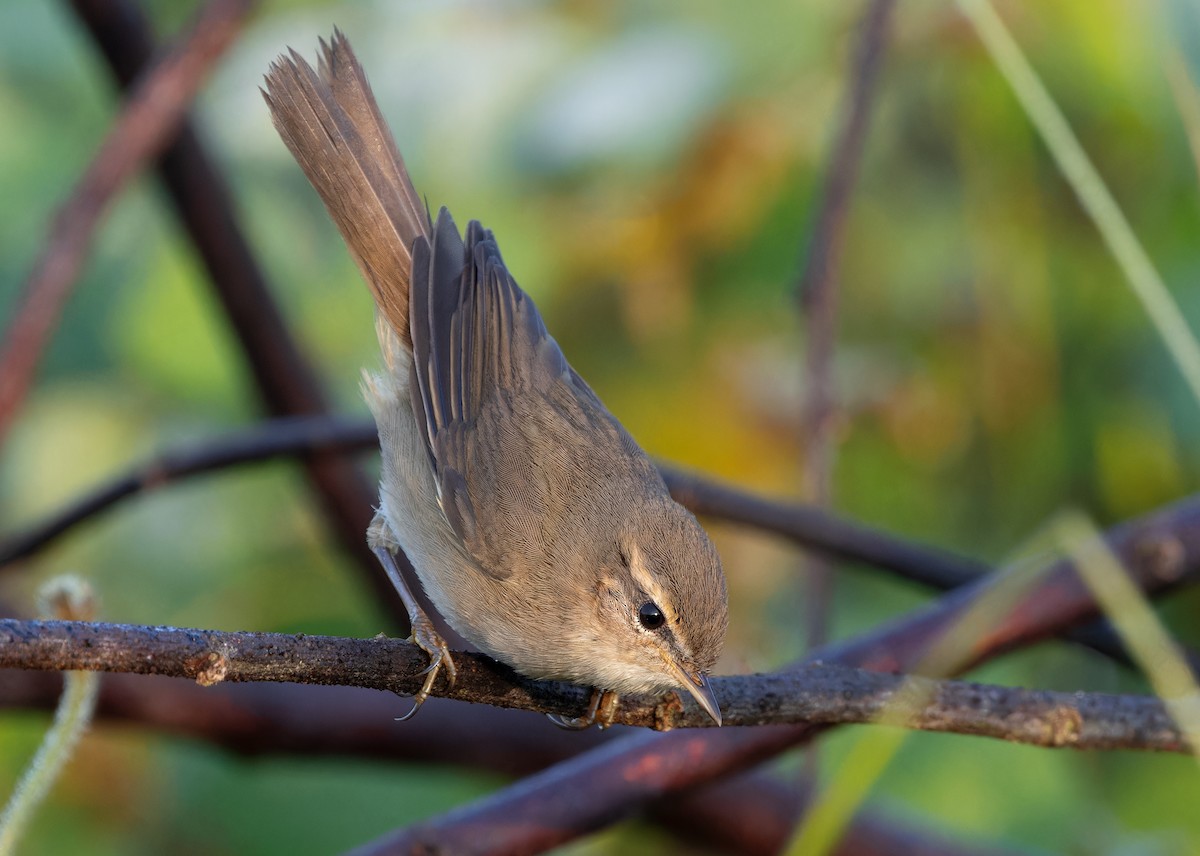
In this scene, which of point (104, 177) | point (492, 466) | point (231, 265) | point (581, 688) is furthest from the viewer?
point (231, 265)

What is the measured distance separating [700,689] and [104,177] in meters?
1.81

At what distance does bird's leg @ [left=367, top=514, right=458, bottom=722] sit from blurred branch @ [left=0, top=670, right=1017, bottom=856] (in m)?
0.29

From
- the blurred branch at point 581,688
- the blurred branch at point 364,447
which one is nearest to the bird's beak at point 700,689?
the blurred branch at point 581,688

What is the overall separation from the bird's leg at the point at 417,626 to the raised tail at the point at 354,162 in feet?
1.32

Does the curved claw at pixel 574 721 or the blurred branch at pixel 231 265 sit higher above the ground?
the blurred branch at pixel 231 265

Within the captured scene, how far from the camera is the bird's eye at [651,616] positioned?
93.9 inches

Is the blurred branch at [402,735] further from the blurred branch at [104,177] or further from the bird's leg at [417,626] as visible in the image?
the blurred branch at [104,177]

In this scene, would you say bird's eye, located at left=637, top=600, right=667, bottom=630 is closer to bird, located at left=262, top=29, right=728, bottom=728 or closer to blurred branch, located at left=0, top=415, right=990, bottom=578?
bird, located at left=262, top=29, right=728, bottom=728

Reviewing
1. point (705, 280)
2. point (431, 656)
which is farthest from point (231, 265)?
point (431, 656)

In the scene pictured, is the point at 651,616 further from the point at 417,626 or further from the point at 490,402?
the point at 490,402

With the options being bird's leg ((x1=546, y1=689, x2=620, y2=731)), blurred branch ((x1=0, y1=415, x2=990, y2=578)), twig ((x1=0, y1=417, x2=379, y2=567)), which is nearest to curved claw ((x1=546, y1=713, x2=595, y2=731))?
bird's leg ((x1=546, y1=689, x2=620, y2=731))

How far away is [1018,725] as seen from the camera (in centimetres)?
190

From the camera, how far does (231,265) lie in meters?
3.47

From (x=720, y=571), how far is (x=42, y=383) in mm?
2369
